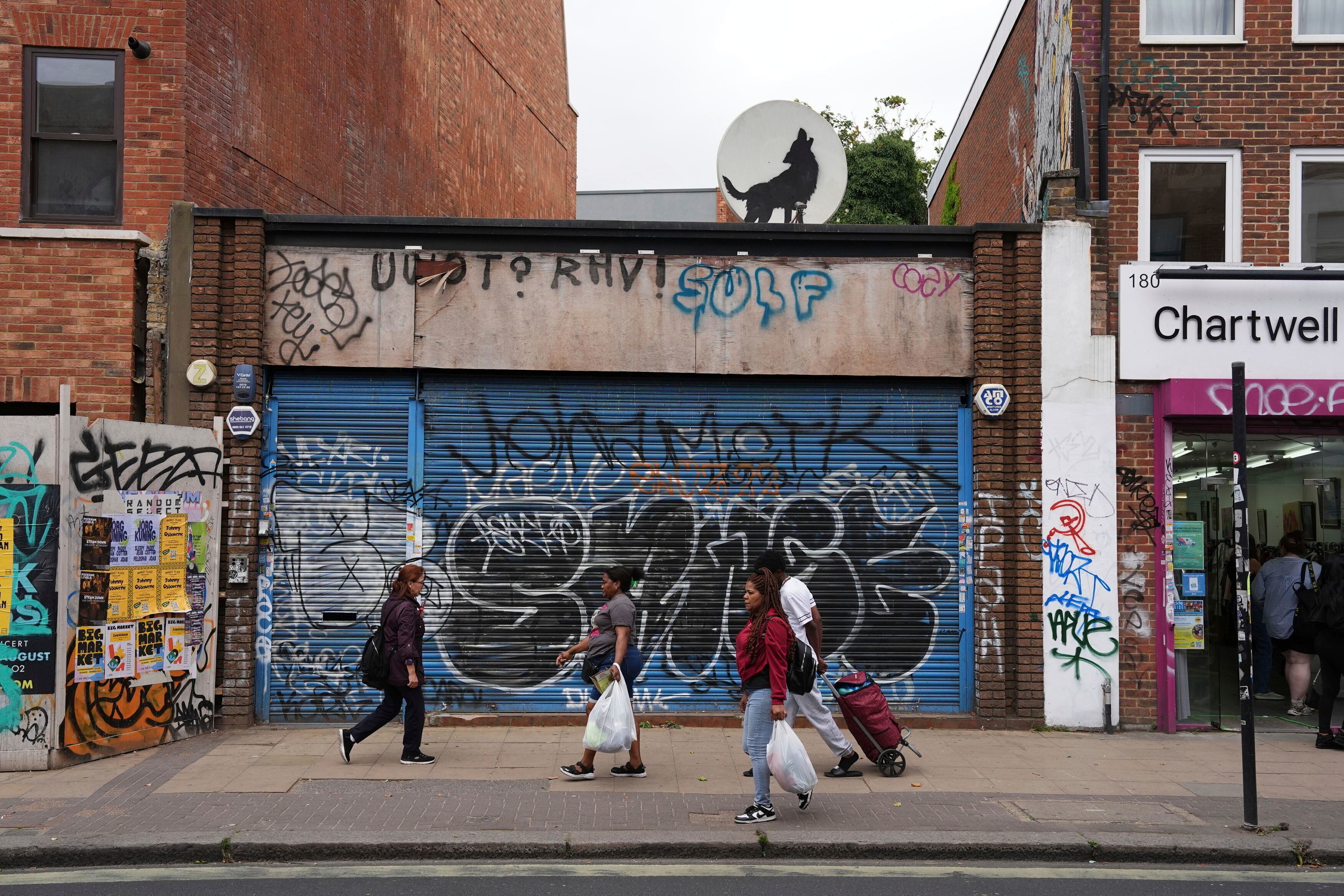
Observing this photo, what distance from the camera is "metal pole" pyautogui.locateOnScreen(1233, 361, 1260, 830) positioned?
7359 mm

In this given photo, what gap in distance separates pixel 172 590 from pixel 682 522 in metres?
4.66

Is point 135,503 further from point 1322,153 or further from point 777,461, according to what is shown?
point 1322,153

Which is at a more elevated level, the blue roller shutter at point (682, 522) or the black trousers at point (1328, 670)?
the blue roller shutter at point (682, 522)

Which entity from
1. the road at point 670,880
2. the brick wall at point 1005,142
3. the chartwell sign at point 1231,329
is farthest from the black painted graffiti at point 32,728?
the brick wall at point 1005,142

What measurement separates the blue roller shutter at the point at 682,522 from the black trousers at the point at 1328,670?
3077 millimetres

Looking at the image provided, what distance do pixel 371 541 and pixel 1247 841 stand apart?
7.66 meters

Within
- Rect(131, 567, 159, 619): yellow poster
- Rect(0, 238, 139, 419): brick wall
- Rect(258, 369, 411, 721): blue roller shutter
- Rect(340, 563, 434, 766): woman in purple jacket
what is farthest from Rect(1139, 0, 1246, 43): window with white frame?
Rect(131, 567, 159, 619): yellow poster

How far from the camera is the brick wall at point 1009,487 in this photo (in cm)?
1050

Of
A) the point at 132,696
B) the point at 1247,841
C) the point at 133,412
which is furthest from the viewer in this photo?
the point at 133,412

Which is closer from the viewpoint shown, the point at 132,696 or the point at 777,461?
the point at 132,696

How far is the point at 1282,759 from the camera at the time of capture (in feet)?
31.2

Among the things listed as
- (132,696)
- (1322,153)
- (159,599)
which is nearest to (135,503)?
(159,599)

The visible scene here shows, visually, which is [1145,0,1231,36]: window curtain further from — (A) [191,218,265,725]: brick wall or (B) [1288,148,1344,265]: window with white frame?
(A) [191,218,265,725]: brick wall

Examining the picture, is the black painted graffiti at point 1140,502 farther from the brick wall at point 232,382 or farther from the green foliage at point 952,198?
the green foliage at point 952,198
